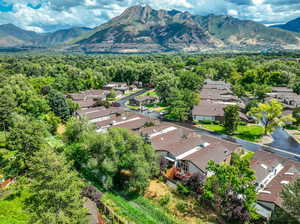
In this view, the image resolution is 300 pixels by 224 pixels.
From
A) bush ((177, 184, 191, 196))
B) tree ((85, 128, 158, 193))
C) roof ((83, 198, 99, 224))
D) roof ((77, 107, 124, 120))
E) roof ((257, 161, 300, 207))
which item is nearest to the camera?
roof ((83, 198, 99, 224))

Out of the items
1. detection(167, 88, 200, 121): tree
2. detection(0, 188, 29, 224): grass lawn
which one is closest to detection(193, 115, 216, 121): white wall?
detection(167, 88, 200, 121): tree

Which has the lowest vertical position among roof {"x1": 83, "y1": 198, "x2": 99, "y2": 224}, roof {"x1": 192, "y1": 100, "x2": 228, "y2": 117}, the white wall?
the white wall

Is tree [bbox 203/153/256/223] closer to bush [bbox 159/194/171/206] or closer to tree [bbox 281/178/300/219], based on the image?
tree [bbox 281/178/300/219]

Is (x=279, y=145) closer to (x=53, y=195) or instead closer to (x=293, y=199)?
(x=293, y=199)

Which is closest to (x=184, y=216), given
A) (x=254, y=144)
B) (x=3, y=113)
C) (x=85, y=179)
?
(x=85, y=179)

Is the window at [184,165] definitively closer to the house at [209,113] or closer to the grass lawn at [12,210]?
the grass lawn at [12,210]

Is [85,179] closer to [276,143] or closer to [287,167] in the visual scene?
[287,167]

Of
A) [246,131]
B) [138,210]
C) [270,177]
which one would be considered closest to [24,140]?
[138,210]
